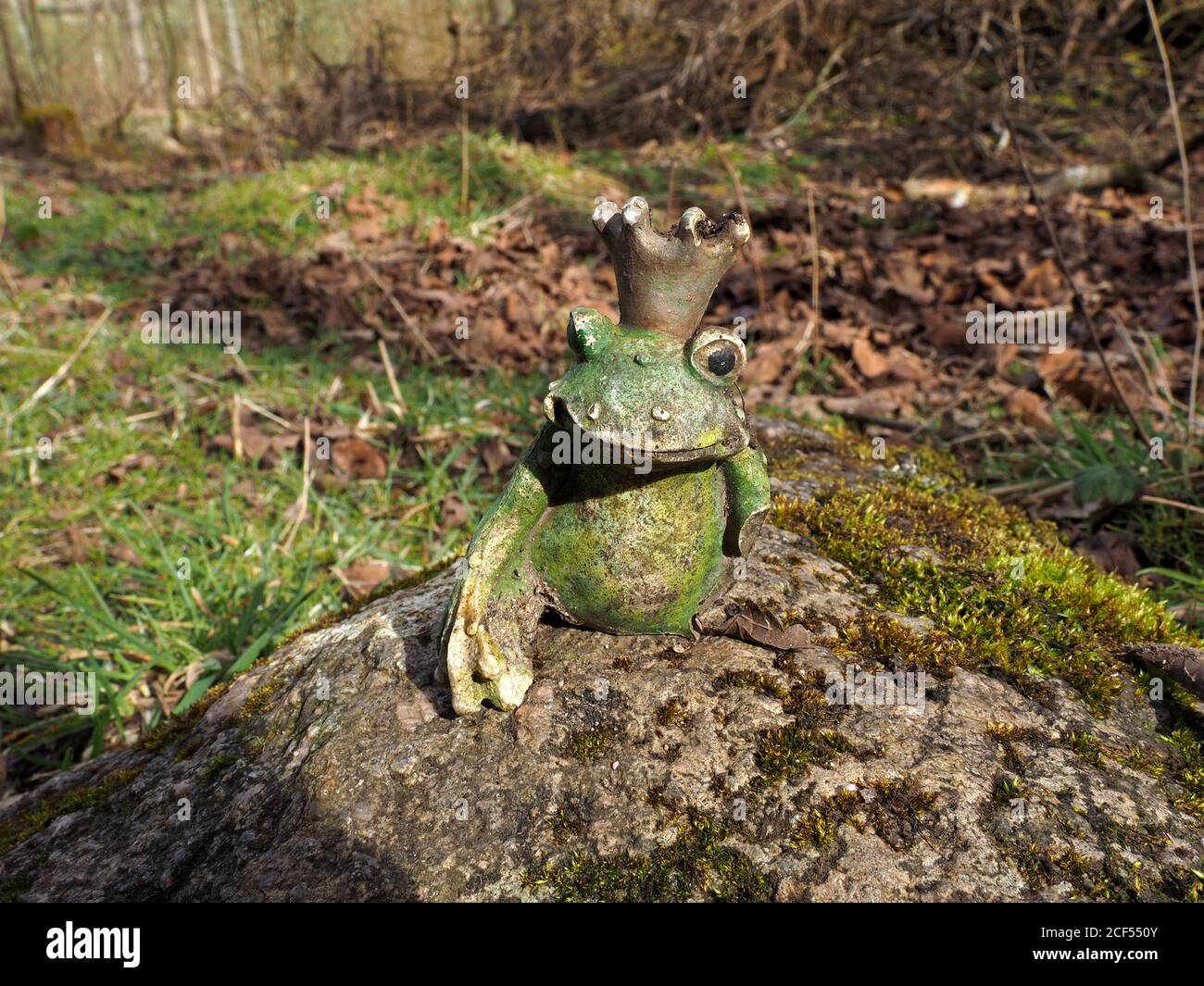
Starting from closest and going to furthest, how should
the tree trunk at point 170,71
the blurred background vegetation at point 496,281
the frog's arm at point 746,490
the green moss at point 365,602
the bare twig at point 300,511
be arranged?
the frog's arm at point 746,490 < the green moss at point 365,602 < the blurred background vegetation at point 496,281 < the bare twig at point 300,511 < the tree trunk at point 170,71

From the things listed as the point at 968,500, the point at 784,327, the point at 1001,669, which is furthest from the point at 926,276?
the point at 1001,669

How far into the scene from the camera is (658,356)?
1.86m

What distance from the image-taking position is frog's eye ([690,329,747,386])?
1850 millimetres

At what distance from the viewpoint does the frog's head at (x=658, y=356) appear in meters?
1.79

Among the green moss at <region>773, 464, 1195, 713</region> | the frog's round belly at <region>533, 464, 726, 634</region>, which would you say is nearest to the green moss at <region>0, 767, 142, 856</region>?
the frog's round belly at <region>533, 464, 726, 634</region>

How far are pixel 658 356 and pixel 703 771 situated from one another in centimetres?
89

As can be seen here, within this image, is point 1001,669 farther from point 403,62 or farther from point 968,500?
point 403,62

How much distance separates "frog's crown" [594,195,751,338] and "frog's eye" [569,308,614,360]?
0.10m

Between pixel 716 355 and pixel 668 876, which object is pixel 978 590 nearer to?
pixel 716 355

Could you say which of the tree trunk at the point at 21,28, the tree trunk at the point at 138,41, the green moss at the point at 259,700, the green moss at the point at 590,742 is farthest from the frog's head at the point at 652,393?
the tree trunk at the point at 21,28

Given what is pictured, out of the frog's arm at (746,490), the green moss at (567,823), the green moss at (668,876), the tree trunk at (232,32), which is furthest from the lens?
the tree trunk at (232,32)

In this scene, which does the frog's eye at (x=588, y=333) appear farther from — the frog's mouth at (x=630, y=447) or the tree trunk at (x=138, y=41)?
the tree trunk at (x=138, y=41)

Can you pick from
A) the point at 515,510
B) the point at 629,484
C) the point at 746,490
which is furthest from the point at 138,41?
the point at 746,490
